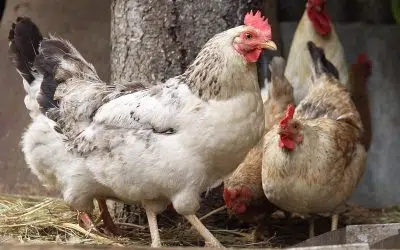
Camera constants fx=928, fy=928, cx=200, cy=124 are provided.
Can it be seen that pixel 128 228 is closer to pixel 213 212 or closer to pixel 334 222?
pixel 213 212

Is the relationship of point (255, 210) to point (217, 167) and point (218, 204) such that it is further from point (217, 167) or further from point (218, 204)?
point (217, 167)

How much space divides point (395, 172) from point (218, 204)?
2.18 meters

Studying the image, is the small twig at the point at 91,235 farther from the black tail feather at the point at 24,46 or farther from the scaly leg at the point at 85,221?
the black tail feather at the point at 24,46

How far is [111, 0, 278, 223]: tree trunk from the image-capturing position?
17.5 feet

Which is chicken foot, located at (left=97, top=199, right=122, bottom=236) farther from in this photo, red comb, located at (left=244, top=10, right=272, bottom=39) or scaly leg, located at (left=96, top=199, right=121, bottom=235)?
red comb, located at (left=244, top=10, right=272, bottom=39)

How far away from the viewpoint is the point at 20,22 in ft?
17.0

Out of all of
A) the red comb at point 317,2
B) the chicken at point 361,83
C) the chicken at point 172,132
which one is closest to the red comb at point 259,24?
the chicken at point 172,132

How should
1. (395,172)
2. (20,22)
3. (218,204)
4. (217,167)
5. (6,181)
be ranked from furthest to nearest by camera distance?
(395,172) < (6,181) < (218,204) < (20,22) < (217,167)

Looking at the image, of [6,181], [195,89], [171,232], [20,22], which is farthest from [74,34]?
[195,89]

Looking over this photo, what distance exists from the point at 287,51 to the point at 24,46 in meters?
2.75

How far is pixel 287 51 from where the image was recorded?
7344 mm

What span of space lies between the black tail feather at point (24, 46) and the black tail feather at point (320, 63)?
1.93 metres

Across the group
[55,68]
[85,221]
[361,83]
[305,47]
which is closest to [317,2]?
[305,47]

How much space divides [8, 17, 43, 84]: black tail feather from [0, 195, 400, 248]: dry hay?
789 millimetres
